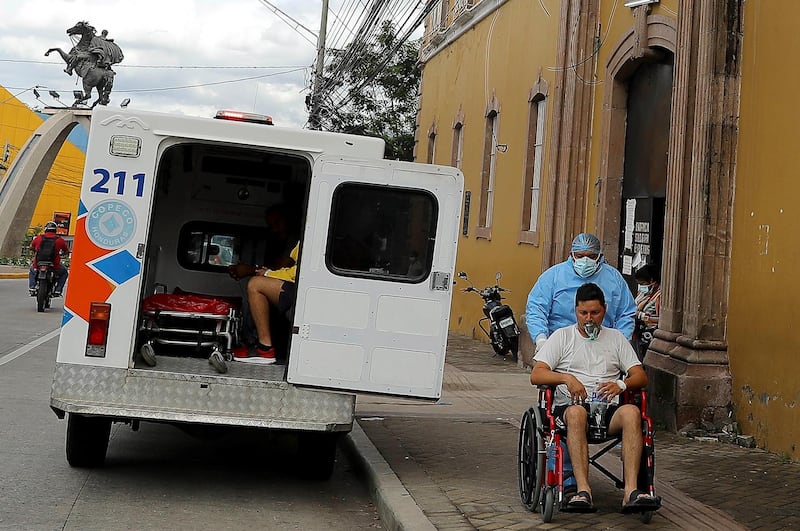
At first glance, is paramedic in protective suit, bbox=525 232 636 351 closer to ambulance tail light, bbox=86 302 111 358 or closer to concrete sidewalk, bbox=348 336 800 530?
concrete sidewalk, bbox=348 336 800 530

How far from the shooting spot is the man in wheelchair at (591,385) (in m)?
6.42

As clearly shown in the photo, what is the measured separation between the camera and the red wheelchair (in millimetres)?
Answer: 6445

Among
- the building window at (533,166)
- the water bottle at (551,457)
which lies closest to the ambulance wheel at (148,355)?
the water bottle at (551,457)

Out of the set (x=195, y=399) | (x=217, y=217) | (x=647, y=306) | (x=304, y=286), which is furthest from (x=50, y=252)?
(x=304, y=286)

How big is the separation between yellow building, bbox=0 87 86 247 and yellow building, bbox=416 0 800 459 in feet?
150

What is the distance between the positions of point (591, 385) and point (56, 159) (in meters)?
70.2

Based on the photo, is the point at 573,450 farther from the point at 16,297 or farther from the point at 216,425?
the point at 16,297

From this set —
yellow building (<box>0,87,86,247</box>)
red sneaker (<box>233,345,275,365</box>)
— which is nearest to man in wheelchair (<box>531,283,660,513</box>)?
red sneaker (<box>233,345,275,365</box>)

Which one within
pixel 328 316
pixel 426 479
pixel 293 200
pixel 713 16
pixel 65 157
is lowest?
pixel 426 479

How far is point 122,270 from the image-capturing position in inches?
295

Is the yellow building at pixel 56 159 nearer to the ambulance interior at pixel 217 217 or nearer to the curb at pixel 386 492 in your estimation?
the ambulance interior at pixel 217 217

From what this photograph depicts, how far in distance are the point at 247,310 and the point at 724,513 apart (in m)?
4.52

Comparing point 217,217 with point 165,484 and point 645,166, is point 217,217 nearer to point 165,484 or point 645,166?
point 165,484

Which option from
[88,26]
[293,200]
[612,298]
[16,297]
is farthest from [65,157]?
[612,298]
